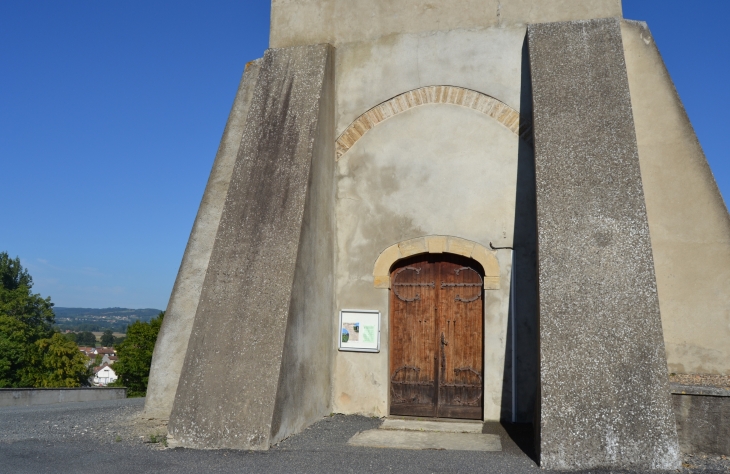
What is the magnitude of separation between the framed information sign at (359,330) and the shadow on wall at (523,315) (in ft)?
5.43

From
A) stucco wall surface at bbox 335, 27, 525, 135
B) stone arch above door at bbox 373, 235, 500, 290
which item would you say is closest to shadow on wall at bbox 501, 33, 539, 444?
stone arch above door at bbox 373, 235, 500, 290

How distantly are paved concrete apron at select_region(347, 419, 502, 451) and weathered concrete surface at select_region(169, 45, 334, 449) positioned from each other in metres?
0.80

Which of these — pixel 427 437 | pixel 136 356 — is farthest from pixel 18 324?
pixel 427 437

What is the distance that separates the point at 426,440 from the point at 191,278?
3801mm

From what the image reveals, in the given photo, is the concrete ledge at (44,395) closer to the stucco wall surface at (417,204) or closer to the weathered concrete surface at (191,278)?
the weathered concrete surface at (191,278)

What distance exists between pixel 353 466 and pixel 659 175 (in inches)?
199

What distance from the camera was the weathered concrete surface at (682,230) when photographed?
7301mm

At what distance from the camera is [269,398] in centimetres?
606

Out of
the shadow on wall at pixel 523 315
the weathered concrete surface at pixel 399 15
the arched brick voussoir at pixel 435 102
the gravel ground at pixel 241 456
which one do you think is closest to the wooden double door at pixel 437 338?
the shadow on wall at pixel 523 315

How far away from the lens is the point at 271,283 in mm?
6672

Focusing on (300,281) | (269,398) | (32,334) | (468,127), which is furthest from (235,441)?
(32,334)

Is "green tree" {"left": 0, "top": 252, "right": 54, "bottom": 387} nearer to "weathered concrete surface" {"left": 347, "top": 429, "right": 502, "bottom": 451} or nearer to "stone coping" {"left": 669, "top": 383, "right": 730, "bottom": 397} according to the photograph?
"weathered concrete surface" {"left": 347, "top": 429, "right": 502, "bottom": 451}

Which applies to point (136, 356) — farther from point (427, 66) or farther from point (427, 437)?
point (427, 437)

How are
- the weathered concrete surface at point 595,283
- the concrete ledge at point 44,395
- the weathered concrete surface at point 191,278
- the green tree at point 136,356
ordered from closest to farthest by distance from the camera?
1. the weathered concrete surface at point 595,283
2. the weathered concrete surface at point 191,278
3. the concrete ledge at point 44,395
4. the green tree at point 136,356
